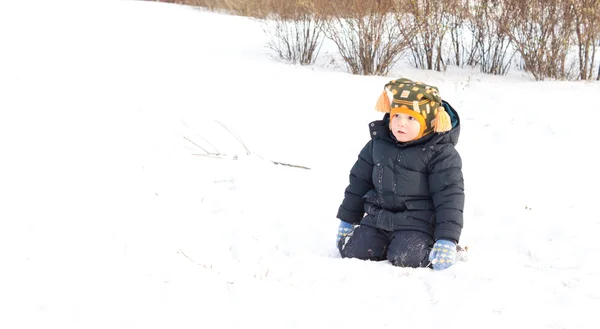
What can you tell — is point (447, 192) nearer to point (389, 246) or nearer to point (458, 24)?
point (389, 246)

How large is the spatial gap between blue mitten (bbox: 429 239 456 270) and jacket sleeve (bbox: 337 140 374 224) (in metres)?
0.58

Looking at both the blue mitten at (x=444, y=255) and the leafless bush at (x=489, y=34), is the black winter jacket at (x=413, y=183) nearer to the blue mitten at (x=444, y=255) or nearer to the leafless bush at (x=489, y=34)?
the blue mitten at (x=444, y=255)

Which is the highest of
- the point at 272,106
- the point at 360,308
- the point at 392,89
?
the point at 392,89

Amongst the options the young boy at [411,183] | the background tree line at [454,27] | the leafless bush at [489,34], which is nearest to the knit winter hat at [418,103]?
the young boy at [411,183]

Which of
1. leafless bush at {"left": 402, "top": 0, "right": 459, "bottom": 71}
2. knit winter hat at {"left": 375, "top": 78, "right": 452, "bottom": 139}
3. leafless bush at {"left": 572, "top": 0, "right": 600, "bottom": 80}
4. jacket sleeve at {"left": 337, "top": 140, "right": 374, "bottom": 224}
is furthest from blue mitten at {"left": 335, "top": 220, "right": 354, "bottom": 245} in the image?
leafless bush at {"left": 572, "top": 0, "right": 600, "bottom": 80}

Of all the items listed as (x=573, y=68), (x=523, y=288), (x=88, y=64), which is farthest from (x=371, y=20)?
(x=523, y=288)

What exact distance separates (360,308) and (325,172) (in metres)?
2.58

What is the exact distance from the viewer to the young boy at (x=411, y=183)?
3.43 meters

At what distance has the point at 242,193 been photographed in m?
4.77

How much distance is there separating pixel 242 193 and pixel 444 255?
182 centimetres

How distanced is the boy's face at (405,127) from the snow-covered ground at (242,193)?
70 cm

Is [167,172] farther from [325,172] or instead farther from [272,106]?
[272,106]

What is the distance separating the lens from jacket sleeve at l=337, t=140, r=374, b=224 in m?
Answer: 3.74

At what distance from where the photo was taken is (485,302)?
2934mm
